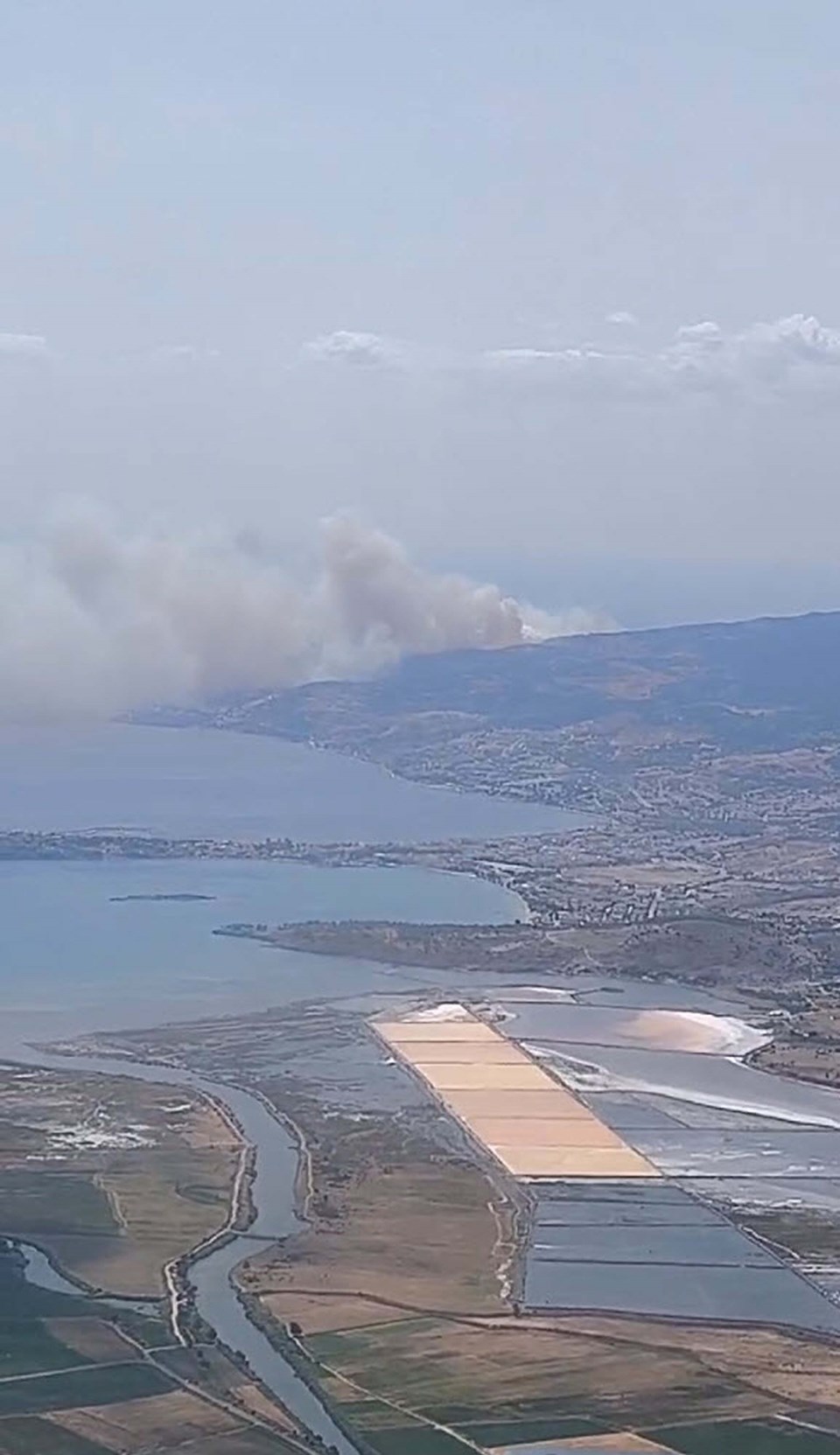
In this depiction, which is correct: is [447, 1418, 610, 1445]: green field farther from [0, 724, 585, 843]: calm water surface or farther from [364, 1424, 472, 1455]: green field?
[0, 724, 585, 843]: calm water surface

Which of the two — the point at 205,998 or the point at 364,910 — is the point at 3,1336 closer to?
the point at 205,998

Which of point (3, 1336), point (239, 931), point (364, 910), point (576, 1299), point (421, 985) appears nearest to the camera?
point (3, 1336)

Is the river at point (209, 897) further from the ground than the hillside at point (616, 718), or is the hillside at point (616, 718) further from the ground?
the hillside at point (616, 718)

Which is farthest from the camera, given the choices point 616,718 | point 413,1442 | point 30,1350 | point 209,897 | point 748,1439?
point 616,718

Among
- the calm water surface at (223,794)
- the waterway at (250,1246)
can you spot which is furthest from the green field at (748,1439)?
the calm water surface at (223,794)

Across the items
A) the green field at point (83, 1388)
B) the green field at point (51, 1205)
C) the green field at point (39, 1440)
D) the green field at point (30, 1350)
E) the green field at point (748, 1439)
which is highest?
the green field at point (51, 1205)

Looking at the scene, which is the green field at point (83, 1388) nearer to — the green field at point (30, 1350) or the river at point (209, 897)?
the green field at point (30, 1350)

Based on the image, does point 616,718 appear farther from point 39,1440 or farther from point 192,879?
point 39,1440

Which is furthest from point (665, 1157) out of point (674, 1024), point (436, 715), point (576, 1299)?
point (436, 715)

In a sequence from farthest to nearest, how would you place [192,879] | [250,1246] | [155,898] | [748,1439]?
[192,879], [155,898], [250,1246], [748,1439]

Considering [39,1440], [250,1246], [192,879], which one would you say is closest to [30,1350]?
[39,1440]

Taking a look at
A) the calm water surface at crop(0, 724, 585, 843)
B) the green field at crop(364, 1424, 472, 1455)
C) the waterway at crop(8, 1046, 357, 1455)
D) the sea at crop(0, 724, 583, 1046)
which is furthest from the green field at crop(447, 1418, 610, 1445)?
the calm water surface at crop(0, 724, 585, 843)
